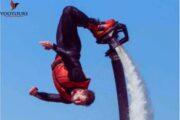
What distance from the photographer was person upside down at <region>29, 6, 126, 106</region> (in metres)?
25.7

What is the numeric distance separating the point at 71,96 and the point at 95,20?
2.00m

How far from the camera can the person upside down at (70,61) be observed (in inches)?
1010

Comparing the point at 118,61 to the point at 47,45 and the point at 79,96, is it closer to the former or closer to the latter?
the point at 79,96

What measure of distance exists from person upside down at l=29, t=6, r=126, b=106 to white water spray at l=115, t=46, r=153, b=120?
834 mm

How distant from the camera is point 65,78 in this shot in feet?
84.1

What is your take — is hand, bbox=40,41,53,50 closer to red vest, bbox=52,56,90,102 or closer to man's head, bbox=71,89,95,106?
red vest, bbox=52,56,90,102

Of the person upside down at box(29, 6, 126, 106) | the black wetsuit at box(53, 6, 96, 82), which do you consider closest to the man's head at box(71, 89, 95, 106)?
the person upside down at box(29, 6, 126, 106)

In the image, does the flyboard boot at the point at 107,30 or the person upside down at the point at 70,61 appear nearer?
the person upside down at the point at 70,61

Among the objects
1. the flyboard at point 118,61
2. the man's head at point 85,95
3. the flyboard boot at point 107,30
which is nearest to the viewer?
the flyboard at point 118,61

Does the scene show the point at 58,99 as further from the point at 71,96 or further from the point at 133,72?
the point at 133,72

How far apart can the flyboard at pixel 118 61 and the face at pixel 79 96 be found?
2.81 feet

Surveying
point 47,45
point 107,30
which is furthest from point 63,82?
point 107,30

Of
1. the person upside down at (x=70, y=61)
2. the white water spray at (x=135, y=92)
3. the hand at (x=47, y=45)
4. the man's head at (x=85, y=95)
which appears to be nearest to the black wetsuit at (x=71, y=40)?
the person upside down at (x=70, y=61)

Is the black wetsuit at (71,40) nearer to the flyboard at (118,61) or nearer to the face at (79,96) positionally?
the face at (79,96)
